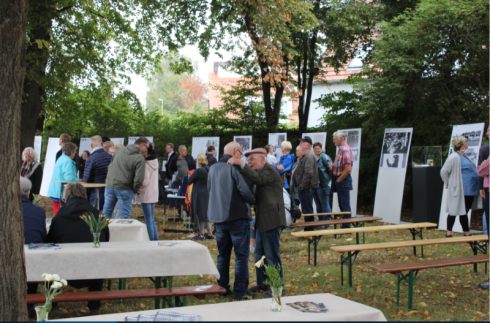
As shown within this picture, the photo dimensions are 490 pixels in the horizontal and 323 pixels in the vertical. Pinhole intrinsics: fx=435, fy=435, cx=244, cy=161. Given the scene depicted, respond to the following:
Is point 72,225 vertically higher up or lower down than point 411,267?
higher up

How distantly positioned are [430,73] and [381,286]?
6.76m

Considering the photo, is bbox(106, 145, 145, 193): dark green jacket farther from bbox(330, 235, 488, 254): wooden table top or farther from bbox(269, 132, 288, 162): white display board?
bbox(269, 132, 288, 162): white display board

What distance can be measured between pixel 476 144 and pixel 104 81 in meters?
10.2

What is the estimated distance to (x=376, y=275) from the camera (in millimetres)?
5848

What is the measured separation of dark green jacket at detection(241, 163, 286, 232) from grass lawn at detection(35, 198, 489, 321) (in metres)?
0.99

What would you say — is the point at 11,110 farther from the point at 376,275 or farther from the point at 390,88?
the point at 390,88

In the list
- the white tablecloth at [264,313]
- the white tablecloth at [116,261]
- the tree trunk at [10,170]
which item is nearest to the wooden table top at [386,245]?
the white tablecloth at [116,261]

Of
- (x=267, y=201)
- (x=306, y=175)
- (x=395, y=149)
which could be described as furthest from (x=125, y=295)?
(x=395, y=149)

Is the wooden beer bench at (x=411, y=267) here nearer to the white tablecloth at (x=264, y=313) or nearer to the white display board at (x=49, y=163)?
the white tablecloth at (x=264, y=313)

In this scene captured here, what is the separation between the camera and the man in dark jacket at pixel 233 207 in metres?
4.63

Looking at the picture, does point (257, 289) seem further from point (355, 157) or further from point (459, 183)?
point (355, 157)

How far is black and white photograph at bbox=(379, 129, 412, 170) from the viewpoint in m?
10.0

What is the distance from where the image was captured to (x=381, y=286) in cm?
533

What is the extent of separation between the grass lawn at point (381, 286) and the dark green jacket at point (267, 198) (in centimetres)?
99
